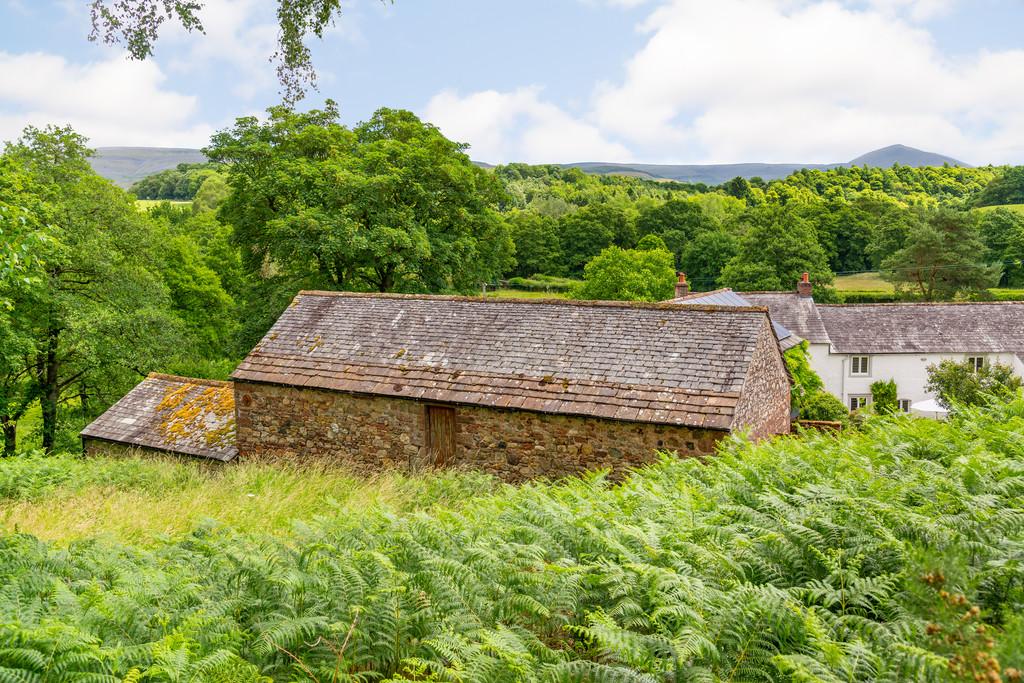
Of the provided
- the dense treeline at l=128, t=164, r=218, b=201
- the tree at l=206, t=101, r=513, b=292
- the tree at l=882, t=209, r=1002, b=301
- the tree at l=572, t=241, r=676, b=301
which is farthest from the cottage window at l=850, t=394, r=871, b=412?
the dense treeline at l=128, t=164, r=218, b=201

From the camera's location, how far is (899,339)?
39.1m

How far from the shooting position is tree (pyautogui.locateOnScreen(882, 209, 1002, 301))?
59.7 metres

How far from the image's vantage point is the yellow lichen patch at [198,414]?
1859cm

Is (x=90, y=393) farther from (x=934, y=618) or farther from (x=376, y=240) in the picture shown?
(x=934, y=618)

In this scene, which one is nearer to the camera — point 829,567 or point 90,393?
point 829,567

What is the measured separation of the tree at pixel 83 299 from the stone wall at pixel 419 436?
10180mm

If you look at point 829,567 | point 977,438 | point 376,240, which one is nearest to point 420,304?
point 376,240

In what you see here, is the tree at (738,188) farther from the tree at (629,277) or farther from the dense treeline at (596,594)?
the dense treeline at (596,594)

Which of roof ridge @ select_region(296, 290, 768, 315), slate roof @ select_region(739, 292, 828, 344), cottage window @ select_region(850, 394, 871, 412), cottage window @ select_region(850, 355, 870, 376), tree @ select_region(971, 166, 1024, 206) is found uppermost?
tree @ select_region(971, 166, 1024, 206)

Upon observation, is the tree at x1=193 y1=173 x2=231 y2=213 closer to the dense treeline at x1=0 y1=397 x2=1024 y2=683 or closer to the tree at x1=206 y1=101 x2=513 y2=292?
the tree at x1=206 y1=101 x2=513 y2=292

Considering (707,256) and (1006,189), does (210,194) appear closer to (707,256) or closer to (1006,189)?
(707,256)

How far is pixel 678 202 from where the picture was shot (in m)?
86.9

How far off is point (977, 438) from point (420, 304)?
13203 millimetres

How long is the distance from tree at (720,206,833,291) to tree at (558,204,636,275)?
70.2 ft
